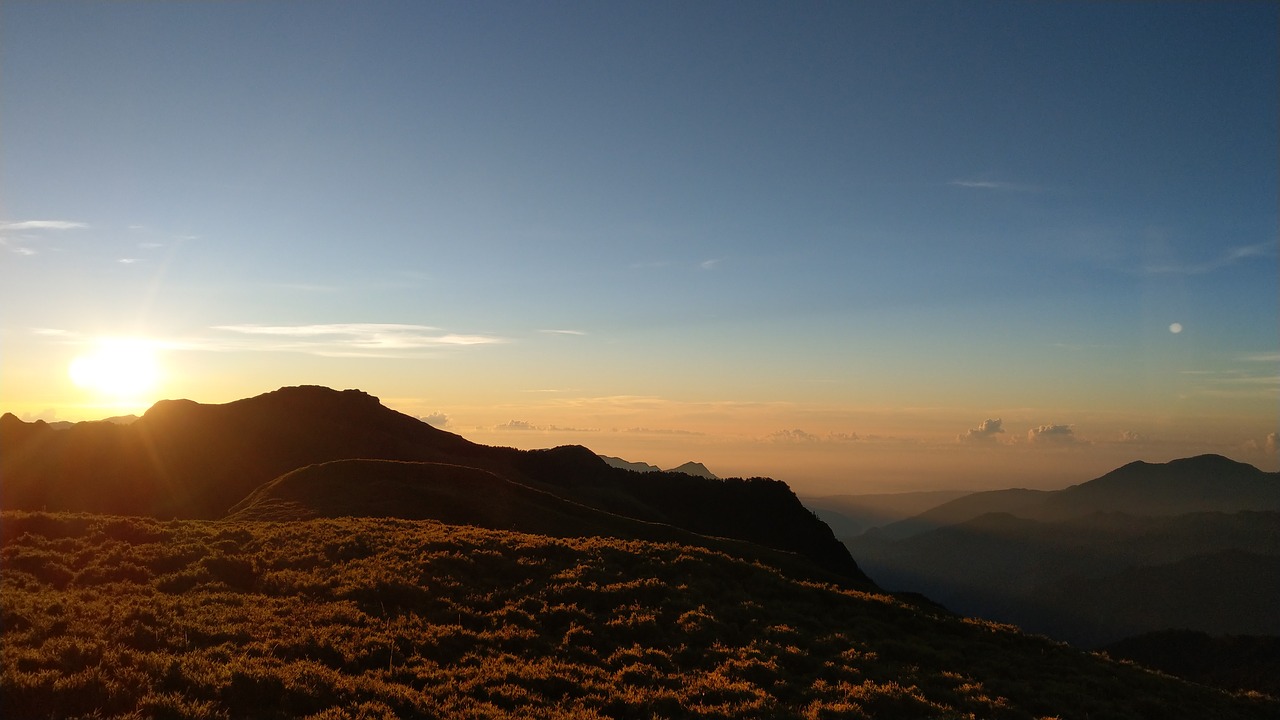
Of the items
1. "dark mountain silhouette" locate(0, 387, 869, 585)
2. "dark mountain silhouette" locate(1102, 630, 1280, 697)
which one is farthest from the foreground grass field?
"dark mountain silhouette" locate(1102, 630, 1280, 697)

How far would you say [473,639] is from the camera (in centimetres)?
1927

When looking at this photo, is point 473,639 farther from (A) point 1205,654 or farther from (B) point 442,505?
(A) point 1205,654

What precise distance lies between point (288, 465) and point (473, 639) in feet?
274

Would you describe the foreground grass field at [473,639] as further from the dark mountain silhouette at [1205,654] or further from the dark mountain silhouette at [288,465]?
the dark mountain silhouette at [1205,654]

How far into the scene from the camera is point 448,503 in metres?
50.9

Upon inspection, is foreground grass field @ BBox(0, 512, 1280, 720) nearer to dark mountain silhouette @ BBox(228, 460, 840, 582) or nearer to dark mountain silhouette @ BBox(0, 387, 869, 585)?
dark mountain silhouette @ BBox(228, 460, 840, 582)

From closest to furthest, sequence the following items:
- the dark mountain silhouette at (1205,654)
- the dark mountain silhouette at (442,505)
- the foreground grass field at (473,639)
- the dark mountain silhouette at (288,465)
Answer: the foreground grass field at (473,639), the dark mountain silhouette at (442,505), the dark mountain silhouette at (288,465), the dark mountain silhouette at (1205,654)

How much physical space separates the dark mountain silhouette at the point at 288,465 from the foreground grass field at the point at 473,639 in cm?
5166

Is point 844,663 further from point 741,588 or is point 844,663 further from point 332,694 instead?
point 332,694

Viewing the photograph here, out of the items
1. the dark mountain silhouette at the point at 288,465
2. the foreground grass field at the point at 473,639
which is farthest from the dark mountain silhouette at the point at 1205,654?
the foreground grass field at the point at 473,639

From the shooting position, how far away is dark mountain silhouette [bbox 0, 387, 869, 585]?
84438 mm

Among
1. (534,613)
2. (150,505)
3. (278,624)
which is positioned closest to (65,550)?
(278,624)

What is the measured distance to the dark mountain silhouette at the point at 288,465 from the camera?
84438 millimetres

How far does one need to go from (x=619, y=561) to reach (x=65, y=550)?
21.6 metres
